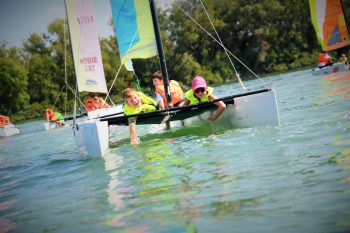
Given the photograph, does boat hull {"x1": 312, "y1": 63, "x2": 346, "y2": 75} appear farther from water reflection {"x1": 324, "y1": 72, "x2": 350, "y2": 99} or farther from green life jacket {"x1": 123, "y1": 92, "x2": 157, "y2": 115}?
green life jacket {"x1": 123, "y1": 92, "x2": 157, "y2": 115}

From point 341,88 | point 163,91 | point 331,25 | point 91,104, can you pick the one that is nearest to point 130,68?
point 163,91

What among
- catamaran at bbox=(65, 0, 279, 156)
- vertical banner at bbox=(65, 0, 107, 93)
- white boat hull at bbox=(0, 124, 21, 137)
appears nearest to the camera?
catamaran at bbox=(65, 0, 279, 156)

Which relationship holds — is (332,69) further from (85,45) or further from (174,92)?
(174,92)

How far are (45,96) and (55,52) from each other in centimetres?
485

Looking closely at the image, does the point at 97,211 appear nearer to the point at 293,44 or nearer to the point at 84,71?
the point at 84,71

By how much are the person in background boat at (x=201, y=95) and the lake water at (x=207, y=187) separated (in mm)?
394

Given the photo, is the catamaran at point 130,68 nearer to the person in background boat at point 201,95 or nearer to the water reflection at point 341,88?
the person in background boat at point 201,95

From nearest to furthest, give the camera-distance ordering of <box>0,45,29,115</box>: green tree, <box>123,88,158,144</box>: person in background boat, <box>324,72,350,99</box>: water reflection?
<box>123,88,158,144</box>: person in background boat → <box>324,72,350,99</box>: water reflection → <box>0,45,29,115</box>: green tree

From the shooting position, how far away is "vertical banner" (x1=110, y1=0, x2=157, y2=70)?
7.09 m

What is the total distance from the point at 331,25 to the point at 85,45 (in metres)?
9.61

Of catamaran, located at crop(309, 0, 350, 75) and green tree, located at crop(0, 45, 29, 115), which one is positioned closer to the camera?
catamaran, located at crop(309, 0, 350, 75)

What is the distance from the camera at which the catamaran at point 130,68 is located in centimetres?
535

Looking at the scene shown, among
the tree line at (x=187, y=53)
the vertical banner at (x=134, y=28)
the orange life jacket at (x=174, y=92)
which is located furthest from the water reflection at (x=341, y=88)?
the tree line at (x=187, y=53)

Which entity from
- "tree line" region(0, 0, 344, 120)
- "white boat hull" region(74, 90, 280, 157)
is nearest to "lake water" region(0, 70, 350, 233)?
"white boat hull" region(74, 90, 280, 157)
